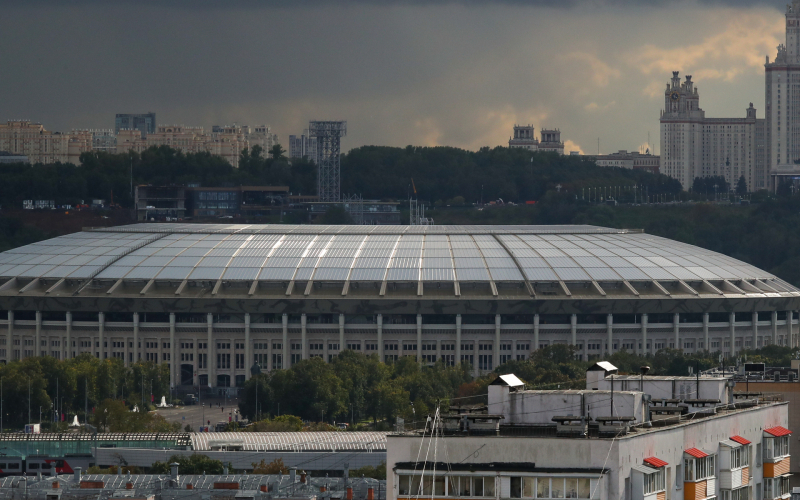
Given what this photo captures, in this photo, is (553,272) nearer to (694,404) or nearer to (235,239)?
(235,239)

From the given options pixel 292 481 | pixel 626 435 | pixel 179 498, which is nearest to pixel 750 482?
pixel 626 435

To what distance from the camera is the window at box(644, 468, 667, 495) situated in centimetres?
2916

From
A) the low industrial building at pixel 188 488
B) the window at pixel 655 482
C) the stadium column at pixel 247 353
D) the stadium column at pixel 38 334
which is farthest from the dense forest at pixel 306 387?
the window at pixel 655 482

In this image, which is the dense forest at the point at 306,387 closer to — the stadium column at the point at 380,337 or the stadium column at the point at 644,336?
the stadium column at the point at 380,337

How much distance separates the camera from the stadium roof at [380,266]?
405 ft

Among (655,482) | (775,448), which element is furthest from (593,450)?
(775,448)

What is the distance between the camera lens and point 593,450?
29.0 m

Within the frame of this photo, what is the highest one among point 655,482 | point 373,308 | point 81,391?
point 655,482

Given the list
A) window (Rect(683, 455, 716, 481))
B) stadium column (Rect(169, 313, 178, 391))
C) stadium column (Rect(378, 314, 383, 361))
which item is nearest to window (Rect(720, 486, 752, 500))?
window (Rect(683, 455, 716, 481))

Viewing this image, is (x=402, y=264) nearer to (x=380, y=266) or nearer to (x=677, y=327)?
(x=380, y=266)

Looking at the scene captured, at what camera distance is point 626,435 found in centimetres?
2952

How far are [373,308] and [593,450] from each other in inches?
3639

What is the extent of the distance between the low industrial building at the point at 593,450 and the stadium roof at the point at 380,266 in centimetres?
8628

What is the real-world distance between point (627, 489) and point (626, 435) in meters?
0.98
